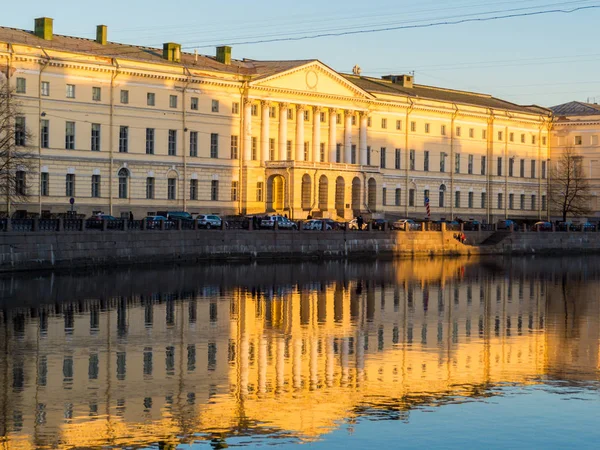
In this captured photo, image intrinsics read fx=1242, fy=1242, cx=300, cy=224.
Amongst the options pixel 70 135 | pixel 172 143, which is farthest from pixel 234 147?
pixel 70 135

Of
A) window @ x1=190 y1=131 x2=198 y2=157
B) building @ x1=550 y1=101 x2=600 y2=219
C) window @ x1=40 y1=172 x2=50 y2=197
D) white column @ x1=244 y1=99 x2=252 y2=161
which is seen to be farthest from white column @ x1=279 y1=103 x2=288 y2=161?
building @ x1=550 y1=101 x2=600 y2=219

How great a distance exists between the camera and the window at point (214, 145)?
71.2 m

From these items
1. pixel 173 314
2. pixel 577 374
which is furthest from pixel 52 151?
pixel 577 374

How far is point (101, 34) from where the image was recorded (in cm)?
6669

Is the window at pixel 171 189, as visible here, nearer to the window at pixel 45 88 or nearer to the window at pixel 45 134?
the window at pixel 45 134

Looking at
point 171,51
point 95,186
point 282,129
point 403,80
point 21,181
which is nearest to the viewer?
point 21,181

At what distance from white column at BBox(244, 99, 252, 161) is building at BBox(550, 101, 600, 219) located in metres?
31.6

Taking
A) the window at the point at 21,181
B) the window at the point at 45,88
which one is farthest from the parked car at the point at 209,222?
the window at the point at 45,88

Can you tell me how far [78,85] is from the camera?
6272 centimetres

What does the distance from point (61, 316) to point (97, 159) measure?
3642 cm

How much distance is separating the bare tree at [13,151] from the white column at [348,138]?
81.1 feet

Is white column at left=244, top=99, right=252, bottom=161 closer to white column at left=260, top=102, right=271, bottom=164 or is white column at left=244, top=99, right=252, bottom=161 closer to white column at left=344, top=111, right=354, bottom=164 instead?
white column at left=260, top=102, right=271, bottom=164

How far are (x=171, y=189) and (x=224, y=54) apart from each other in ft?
32.6

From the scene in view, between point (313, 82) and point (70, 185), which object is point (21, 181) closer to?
point (70, 185)
